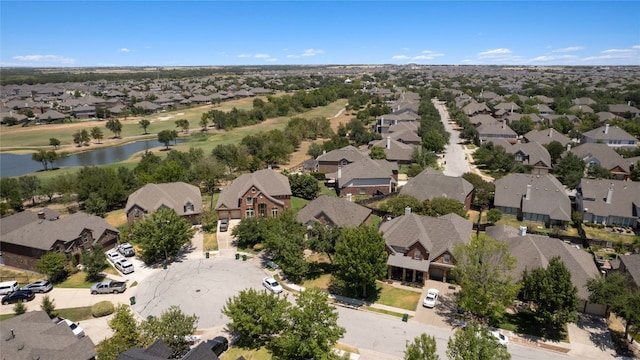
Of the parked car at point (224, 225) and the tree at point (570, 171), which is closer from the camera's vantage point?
the parked car at point (224, 225)

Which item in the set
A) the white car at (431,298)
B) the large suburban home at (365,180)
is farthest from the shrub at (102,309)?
the large suburban home at (365,180)

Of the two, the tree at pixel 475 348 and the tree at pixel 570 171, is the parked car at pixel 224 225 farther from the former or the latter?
the tree at pixel 570 171

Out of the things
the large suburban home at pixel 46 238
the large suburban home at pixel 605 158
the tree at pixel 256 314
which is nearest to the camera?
the tree at pixel 256 314

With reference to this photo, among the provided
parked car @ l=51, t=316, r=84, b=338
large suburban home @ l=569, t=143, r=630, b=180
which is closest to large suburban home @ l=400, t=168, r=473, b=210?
large suburban home @ l=569, t=143, r=630, b=180

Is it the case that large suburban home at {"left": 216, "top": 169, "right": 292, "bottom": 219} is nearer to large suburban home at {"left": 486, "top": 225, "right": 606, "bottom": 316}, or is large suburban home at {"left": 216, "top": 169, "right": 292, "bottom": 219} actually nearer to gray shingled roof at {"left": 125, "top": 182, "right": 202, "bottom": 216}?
gray shingled roof at {"left": 125, "top": 182, "right": 202, "bottom": 216}

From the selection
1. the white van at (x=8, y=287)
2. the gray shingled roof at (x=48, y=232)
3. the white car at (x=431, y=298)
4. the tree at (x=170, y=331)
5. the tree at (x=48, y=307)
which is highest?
the gray shingled roof at (x=48, y=232)

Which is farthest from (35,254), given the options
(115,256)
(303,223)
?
(303,223)

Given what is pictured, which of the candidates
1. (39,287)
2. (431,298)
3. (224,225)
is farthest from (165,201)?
(431,298)
